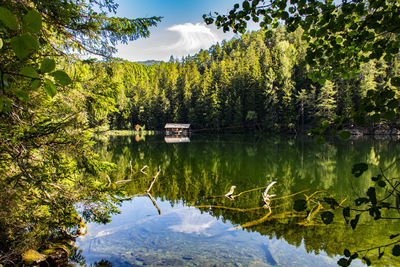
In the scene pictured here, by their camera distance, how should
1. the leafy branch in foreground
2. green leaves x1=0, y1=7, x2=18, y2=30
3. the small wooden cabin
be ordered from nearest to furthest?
green leaves x1=0, y1=7, x2=18, y2=30, the leafy branch in foreground, the small wooden cabin

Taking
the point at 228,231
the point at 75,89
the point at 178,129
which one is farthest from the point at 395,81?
the point at 178,129

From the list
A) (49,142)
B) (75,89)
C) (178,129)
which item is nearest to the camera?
(49,142)

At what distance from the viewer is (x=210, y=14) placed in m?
2.15

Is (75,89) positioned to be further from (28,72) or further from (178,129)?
(178,129)

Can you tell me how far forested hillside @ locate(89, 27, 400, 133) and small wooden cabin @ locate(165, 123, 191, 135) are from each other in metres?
4.68

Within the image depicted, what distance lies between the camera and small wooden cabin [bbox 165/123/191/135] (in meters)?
60.1

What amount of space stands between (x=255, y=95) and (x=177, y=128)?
22.4m

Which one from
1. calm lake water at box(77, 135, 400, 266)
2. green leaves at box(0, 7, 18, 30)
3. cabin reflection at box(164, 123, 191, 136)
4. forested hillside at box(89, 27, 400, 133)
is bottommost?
calm lake water at box(77, 135, 400, 266)

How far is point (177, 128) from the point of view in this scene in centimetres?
6219

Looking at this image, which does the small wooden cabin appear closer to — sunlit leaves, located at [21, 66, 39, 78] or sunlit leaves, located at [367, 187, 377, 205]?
sunlit leaves, located at [367, 187, 377, 205]

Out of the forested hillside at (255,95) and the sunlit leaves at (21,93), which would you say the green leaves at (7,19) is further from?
the forested hillside at (255,95)

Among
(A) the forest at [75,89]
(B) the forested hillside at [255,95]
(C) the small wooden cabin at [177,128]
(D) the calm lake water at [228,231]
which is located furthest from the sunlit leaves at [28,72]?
(C) the small wooden cabin at [177,128]

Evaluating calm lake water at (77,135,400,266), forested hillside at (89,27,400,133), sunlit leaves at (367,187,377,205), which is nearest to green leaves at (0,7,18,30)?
sunlit leaves at (367,187,377,205)

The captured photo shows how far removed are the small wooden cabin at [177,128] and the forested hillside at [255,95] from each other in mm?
4678
